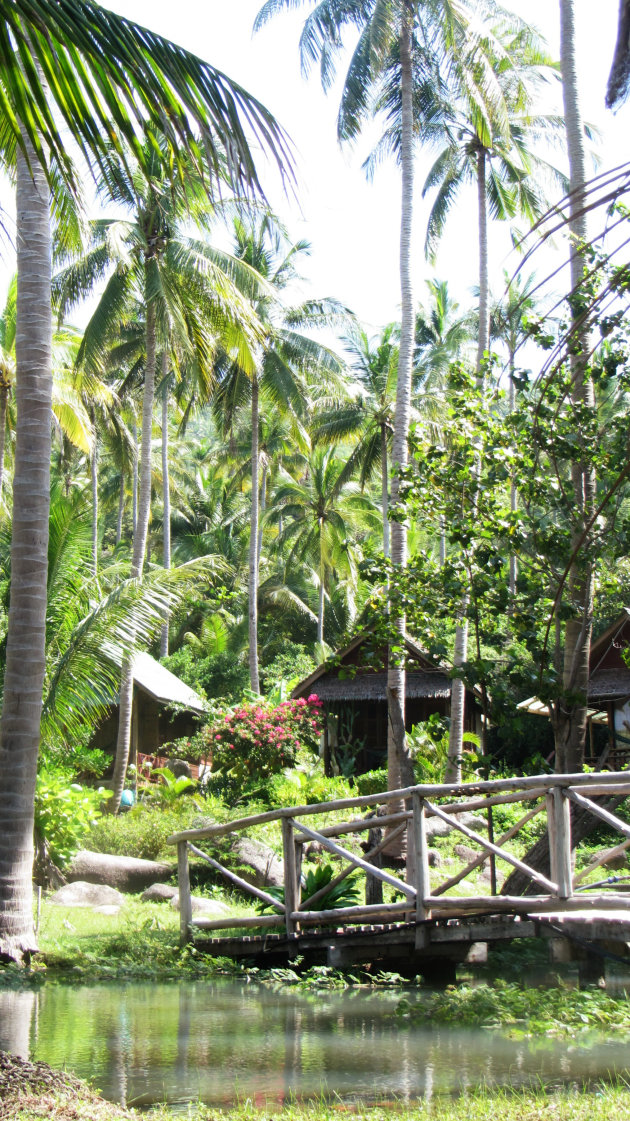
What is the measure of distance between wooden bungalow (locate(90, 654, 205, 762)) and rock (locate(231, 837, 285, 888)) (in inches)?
369

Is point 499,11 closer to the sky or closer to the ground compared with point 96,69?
closer to the sky

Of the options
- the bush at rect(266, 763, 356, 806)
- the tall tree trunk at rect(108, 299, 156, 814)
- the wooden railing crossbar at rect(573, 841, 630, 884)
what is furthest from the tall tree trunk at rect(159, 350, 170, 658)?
the wooden railing crossbar at rect(573, 841, 630, 884)

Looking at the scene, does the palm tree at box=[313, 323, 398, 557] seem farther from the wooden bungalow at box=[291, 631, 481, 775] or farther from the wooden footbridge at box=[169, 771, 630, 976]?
the wooden footbridge at box=[169, 771, 630, 976]

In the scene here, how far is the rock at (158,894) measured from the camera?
530 inches

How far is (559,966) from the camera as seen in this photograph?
10.2 meters

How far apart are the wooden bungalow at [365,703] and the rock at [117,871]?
822cm

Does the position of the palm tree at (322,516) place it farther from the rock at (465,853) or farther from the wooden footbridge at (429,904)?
the wooden footbridge at (429,904)

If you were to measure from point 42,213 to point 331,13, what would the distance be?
10.4 metres

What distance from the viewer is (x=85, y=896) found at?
13.0 m

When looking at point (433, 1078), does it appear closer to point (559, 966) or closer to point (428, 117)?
point (559, 966)

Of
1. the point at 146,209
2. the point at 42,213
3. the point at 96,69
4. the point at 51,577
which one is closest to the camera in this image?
the point at 96,69

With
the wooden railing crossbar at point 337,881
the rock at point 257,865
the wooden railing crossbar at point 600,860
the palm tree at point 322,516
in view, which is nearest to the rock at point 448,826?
the rock at point 257,865

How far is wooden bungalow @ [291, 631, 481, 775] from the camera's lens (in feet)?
75.9

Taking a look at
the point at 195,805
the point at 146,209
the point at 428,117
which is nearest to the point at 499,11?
the point at 428,117
